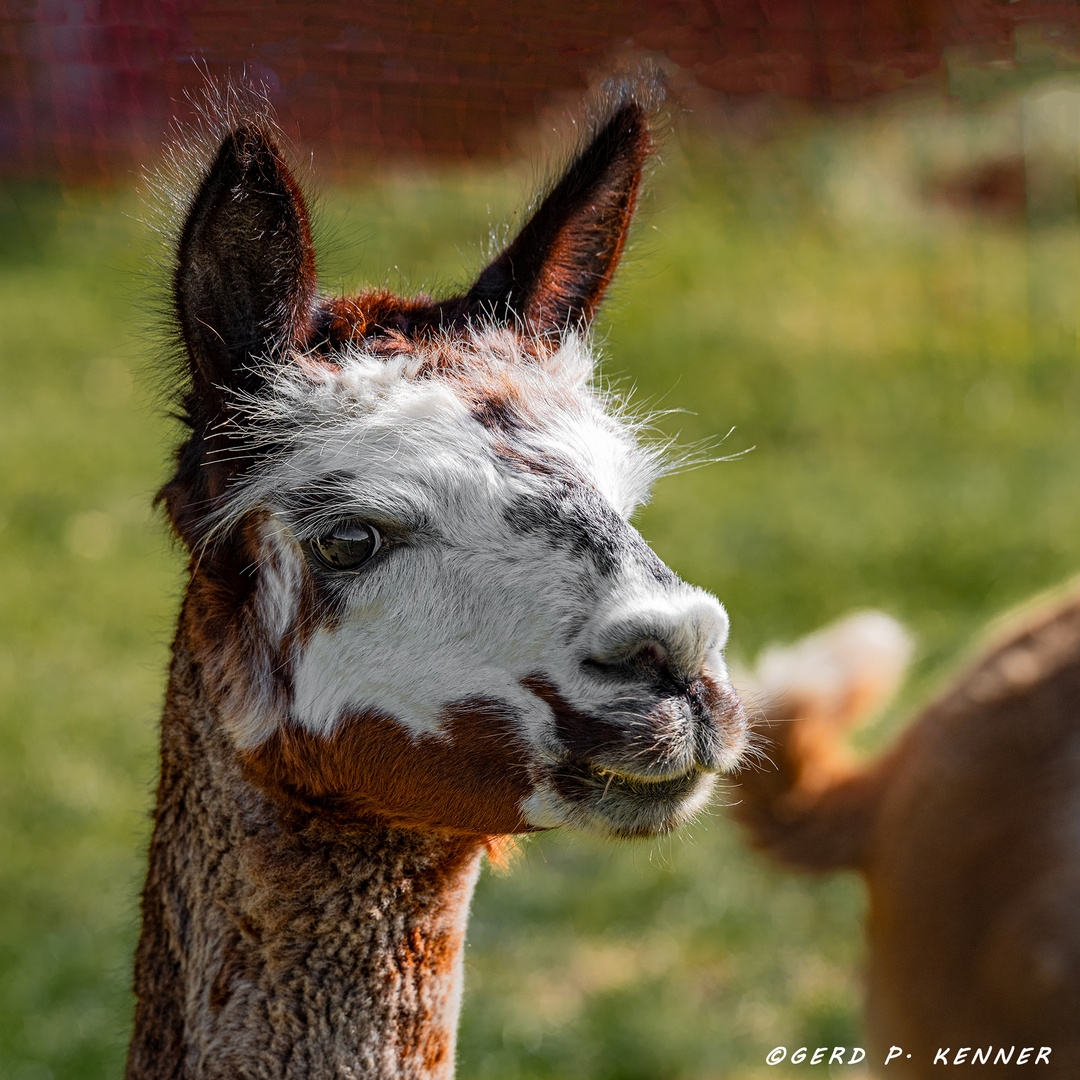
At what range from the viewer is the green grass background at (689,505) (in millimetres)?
4215

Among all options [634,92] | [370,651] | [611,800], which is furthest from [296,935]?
[634,92]

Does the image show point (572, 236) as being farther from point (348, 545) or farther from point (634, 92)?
point (348, 545)

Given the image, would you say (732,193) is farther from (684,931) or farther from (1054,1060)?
(1054,1060)

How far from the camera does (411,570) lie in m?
1.80

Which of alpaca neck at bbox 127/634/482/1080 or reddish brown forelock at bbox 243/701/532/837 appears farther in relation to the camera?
alpaca neck at bbox 127/634/482/1080

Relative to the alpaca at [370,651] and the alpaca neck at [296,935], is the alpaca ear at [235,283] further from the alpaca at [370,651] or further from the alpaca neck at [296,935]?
the alpaca neck at [296,935]

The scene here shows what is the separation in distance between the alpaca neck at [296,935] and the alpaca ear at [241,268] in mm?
530

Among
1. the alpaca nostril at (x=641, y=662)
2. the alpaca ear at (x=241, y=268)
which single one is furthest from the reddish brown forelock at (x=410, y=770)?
the alpaca ear at (x=241, y=268)

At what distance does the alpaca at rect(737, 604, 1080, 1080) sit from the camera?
293cm

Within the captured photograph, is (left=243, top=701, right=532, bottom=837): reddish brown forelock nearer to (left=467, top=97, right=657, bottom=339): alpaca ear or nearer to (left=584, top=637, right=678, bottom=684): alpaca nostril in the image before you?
(left=584, top=637, right=678, bottom=684): alpaca nostril

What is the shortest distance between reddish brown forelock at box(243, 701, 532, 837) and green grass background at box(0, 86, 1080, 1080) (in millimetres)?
388

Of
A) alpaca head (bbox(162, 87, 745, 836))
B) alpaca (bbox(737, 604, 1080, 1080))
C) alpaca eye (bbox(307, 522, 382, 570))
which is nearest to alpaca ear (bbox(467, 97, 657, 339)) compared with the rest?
alpaca head (bbox(162, 87, 745, 836))

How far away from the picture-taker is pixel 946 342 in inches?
376

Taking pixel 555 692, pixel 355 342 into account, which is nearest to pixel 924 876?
pixel 555 692
